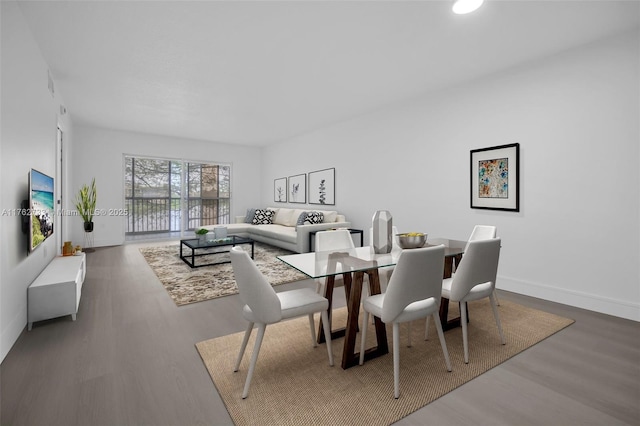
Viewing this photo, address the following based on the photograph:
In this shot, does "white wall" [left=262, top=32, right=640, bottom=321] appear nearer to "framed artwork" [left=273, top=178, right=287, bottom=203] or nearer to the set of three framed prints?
the set of three framed prints

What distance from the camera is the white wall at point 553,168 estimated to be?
8.88 feet

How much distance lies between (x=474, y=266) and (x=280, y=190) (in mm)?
6260

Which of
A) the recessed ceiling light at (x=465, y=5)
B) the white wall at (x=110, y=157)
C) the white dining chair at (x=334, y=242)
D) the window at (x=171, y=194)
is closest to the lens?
the recessed ceiling light at (x=465, y=5)

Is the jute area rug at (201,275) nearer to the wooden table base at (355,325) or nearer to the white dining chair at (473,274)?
the wooden table base at (355,325)

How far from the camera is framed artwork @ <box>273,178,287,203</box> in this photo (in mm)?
7675

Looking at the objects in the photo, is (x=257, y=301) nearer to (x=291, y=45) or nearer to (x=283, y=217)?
(x=291, y=45)

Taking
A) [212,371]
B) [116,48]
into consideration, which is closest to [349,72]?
[116,48]

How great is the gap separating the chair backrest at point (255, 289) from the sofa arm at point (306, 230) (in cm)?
358

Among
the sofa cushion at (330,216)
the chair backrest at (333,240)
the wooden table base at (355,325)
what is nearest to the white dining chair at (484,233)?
the chair backrest at (333,240)

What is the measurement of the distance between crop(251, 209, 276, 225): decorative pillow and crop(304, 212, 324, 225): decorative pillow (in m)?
1.67

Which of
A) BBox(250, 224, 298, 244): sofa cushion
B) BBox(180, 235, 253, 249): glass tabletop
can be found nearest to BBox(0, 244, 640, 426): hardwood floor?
BBox(180, 235, 253, 249): glass tabletop

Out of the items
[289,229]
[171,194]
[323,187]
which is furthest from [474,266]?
[171,194]

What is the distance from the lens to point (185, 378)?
1.80 meters

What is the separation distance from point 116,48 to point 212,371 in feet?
10.5
